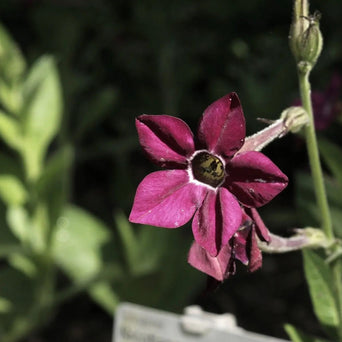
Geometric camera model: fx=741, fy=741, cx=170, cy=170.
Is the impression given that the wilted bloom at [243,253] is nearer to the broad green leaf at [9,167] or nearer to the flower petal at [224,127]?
the flower petal at [224,127]

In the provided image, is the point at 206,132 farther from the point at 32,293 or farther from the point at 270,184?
the point at 32,293

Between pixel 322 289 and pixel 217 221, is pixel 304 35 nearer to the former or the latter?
pixel 217 221

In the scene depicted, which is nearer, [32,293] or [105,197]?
[32,293]

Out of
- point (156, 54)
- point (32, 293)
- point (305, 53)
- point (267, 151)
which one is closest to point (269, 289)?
point (267, 151)

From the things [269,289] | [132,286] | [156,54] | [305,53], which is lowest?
[269,289]

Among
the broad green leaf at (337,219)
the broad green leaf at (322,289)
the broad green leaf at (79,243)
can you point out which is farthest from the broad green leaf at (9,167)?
the broad green leaf at (322,289)

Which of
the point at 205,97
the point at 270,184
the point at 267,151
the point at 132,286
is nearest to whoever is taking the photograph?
the point at 270,184

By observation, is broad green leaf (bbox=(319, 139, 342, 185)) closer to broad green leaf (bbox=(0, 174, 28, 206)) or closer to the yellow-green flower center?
the yellow-green flower center
